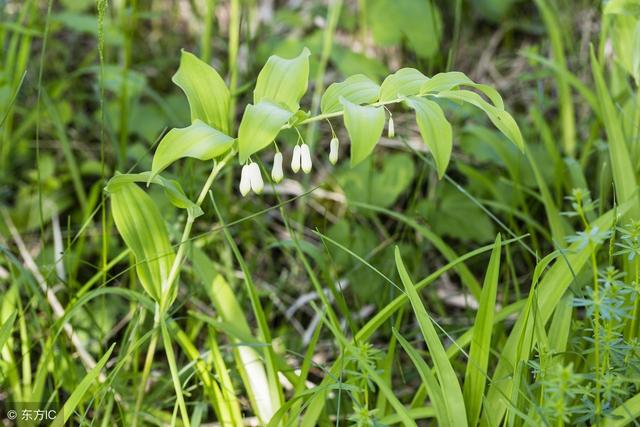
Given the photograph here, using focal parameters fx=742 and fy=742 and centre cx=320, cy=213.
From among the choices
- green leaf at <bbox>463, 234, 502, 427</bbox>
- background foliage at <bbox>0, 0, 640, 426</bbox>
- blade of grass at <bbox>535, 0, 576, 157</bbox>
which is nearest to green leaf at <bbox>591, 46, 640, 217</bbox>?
background foliage at <bbox>0, 0, 640, 426</bbox>

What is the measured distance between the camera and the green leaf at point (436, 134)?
1013mm

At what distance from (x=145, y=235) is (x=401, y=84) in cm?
55

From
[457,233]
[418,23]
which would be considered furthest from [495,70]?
[457,233]

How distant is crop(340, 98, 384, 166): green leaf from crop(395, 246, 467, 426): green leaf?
262mm

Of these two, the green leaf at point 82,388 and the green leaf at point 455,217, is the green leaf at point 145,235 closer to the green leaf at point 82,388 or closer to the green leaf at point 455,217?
the green leaf at point 82,388

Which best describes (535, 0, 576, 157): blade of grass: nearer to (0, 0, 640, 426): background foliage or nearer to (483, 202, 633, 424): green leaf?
(0, 0, 640, 426): background foliage

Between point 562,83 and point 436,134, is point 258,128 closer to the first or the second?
point 436,134

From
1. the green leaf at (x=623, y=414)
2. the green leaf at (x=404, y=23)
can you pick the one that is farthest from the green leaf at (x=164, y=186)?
the green leaf at (x=404, y=23)

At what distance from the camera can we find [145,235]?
1346mm

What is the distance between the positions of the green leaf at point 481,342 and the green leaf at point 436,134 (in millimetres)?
259

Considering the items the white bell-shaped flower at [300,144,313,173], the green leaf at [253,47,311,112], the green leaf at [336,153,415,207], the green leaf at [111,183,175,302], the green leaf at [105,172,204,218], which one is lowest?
the green leaf at [336,153,415,207]

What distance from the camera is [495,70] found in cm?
295

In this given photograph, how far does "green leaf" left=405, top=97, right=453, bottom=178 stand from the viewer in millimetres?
1013

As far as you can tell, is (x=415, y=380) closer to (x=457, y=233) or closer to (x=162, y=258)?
(x=457, y=233)
